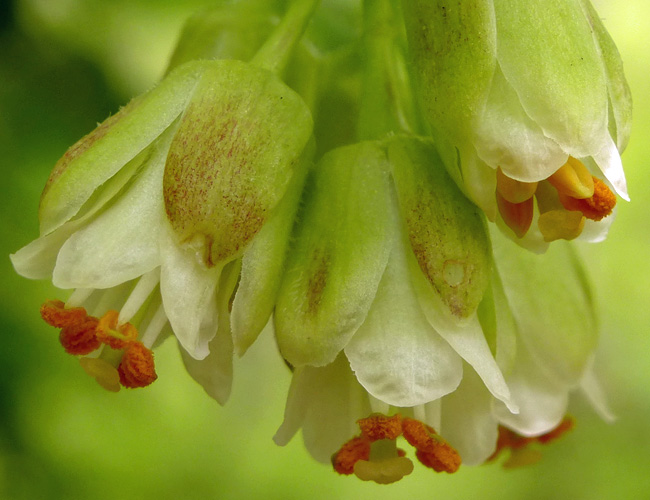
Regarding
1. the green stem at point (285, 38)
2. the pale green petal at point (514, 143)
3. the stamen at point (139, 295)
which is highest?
the green stem at point (285, 38)

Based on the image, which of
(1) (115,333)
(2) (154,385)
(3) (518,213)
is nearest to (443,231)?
(3) (518,213)

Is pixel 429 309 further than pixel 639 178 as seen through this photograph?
No

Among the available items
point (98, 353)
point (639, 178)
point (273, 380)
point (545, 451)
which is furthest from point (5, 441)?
point (639, 178)

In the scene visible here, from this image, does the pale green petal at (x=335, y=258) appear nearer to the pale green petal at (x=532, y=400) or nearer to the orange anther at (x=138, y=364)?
the orange anther at (x=138, y=364)

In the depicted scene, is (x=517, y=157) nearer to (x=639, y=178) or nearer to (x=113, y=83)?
(x=113, y=83)

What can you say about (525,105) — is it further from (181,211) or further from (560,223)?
(181,211)

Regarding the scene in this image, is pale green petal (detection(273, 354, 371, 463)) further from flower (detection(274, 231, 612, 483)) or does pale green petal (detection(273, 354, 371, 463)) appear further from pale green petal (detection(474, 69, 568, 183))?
pale green petal (detection(474, 69, 568, 183))

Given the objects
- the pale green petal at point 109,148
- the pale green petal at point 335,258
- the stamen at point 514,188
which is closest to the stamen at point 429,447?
the pale green petal at point 335,258

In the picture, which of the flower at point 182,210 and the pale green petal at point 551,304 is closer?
Answer: the flower at point 182,210
